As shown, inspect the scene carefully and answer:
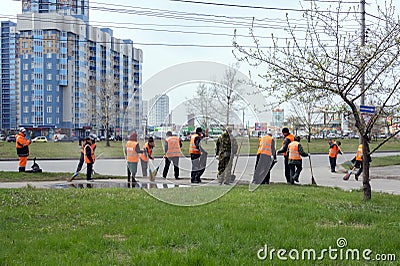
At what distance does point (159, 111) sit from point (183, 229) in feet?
10.4

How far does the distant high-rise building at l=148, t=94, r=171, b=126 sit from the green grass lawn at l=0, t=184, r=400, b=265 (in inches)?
70.2

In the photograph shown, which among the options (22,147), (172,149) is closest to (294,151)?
(172,149)

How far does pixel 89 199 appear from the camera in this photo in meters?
10.7

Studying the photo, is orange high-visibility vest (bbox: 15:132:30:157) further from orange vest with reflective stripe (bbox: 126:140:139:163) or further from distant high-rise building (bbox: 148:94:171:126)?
distant high-rise building (bbox: 148:94:171:126)

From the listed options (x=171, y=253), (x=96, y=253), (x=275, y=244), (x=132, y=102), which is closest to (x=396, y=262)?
(x=275, y=244)

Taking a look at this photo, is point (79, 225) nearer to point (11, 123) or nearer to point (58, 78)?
point (58, 78)

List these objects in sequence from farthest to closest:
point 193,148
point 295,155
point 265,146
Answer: point 295,155, point 193,148, point 265,146

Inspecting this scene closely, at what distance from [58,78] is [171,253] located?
294 feet

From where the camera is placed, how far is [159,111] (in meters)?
9.70

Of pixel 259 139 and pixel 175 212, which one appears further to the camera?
pixel 259 139

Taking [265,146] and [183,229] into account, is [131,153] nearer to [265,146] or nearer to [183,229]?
[265,146]

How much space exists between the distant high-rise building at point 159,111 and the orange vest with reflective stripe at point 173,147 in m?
2.49

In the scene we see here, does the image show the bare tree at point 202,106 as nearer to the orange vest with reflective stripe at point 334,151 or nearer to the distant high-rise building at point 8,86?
the orange vest with reflective stripe at point 334,151

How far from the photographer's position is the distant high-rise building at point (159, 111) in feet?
30.1
